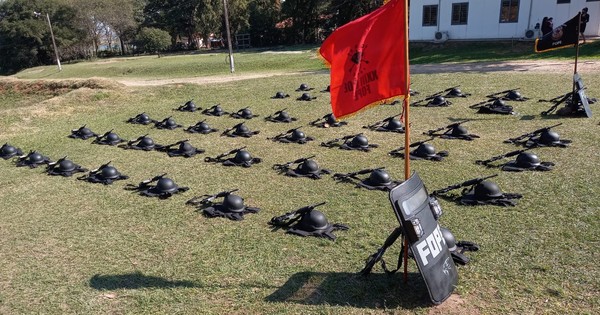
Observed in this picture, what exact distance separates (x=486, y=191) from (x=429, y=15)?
102ft

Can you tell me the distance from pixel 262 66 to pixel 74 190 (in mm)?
28226

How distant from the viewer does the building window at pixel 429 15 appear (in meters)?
35.0

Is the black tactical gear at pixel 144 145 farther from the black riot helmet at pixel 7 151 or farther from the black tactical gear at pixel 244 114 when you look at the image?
the black tactical gear at pixel 244 114

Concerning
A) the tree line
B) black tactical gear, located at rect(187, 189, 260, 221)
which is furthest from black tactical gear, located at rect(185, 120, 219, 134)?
the tree line

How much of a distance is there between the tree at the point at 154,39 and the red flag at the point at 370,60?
6048cm

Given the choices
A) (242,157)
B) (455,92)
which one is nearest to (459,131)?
(242,157)

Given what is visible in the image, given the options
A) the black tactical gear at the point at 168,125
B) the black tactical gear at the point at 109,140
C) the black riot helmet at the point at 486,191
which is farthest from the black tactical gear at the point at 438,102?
the black tactical gear at the point at 109,140

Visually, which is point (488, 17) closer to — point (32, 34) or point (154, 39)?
point (154, 39)

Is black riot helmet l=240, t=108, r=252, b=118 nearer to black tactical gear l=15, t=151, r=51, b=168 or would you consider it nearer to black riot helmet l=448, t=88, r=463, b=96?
black tactical gear l=15, t=151, r=51, b=168

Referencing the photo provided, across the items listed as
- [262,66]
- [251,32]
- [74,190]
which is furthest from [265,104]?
[251,32]

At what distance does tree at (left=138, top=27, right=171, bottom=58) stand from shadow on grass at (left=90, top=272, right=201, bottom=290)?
59.8 m

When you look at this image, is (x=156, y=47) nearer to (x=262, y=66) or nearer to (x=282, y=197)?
(x=262, y=66)

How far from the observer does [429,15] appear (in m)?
35.3

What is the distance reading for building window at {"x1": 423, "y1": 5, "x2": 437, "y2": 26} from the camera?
115 feet
